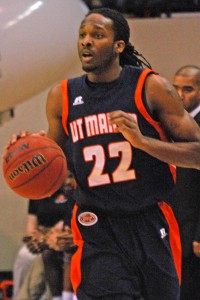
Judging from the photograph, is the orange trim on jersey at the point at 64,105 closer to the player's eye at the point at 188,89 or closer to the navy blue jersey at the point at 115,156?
the navy blue jersey at the point at 115,156

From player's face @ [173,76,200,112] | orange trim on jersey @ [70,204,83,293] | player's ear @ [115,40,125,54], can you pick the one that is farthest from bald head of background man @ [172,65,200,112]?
orange trim on jersey @ [70,204,83,293]

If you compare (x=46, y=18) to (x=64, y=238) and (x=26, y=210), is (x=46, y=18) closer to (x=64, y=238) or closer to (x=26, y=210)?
(x=64, y=238)

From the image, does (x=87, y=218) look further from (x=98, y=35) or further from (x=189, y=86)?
(x=189, y=86)

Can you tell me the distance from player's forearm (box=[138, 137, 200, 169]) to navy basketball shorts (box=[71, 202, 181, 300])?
9.8 inches

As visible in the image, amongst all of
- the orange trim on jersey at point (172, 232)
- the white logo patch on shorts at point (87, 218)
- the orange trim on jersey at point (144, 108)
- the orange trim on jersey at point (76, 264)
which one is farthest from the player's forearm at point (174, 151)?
the orange trim on jersey at point (76, 264)

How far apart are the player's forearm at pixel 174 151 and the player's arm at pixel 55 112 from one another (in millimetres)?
577

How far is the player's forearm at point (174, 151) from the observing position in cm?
329

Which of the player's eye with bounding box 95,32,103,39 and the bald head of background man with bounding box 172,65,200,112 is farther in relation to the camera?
the bald head of background man with bounding box 172,65,200,112

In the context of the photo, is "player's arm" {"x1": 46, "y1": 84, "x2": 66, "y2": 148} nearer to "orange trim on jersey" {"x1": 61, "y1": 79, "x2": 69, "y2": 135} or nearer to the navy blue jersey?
"orange trim on jersey" {"x1": 61, "y1": 79, "x2": 69, "y2": 135}

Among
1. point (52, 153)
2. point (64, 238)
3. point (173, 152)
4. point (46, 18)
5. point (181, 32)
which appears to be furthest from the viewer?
point (181, 32)

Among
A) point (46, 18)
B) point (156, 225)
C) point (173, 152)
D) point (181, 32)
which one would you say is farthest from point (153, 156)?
point (181, 32)

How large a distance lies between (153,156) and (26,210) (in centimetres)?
350

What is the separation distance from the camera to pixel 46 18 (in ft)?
15.0

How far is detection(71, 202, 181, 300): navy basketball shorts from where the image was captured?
337 cm
